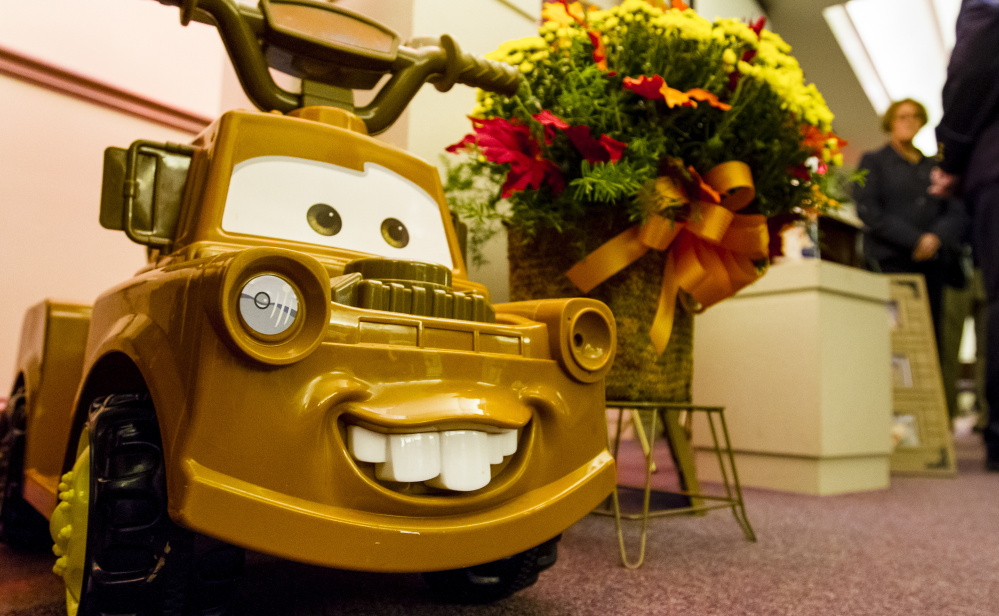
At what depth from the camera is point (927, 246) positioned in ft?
8.02

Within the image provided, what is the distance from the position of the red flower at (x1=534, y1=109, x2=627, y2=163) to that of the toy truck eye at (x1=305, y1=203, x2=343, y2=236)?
1.11 ft

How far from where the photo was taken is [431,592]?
831mm

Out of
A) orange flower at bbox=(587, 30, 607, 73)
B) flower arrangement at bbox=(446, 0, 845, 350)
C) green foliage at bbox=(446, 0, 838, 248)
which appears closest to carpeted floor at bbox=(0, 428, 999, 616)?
flower arrangement at bbox=(446, 0, 845, 350)

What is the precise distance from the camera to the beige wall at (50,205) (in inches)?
58.0

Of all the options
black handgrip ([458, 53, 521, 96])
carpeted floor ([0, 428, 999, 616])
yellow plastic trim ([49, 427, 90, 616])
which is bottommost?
carpeted floor ([0, 428, 999, 616])

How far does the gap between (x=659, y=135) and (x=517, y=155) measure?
0.22m

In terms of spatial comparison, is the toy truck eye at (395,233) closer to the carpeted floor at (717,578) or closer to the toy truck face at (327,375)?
the toy truck face at (327,375)

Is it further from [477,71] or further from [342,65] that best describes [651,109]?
[342,65]

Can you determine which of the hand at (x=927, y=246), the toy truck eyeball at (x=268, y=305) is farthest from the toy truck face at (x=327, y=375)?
the hand at (x=927, y=246)

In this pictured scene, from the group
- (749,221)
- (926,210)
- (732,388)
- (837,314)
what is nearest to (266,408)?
(749,221)

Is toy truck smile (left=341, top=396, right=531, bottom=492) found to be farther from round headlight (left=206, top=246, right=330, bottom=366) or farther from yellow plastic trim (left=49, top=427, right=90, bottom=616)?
yellow plastic trim (left=49, top=427, right=90, bottom=616)

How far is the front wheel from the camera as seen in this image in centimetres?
56

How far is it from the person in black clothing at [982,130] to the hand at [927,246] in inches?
12.6

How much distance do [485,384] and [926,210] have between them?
2548 mm
